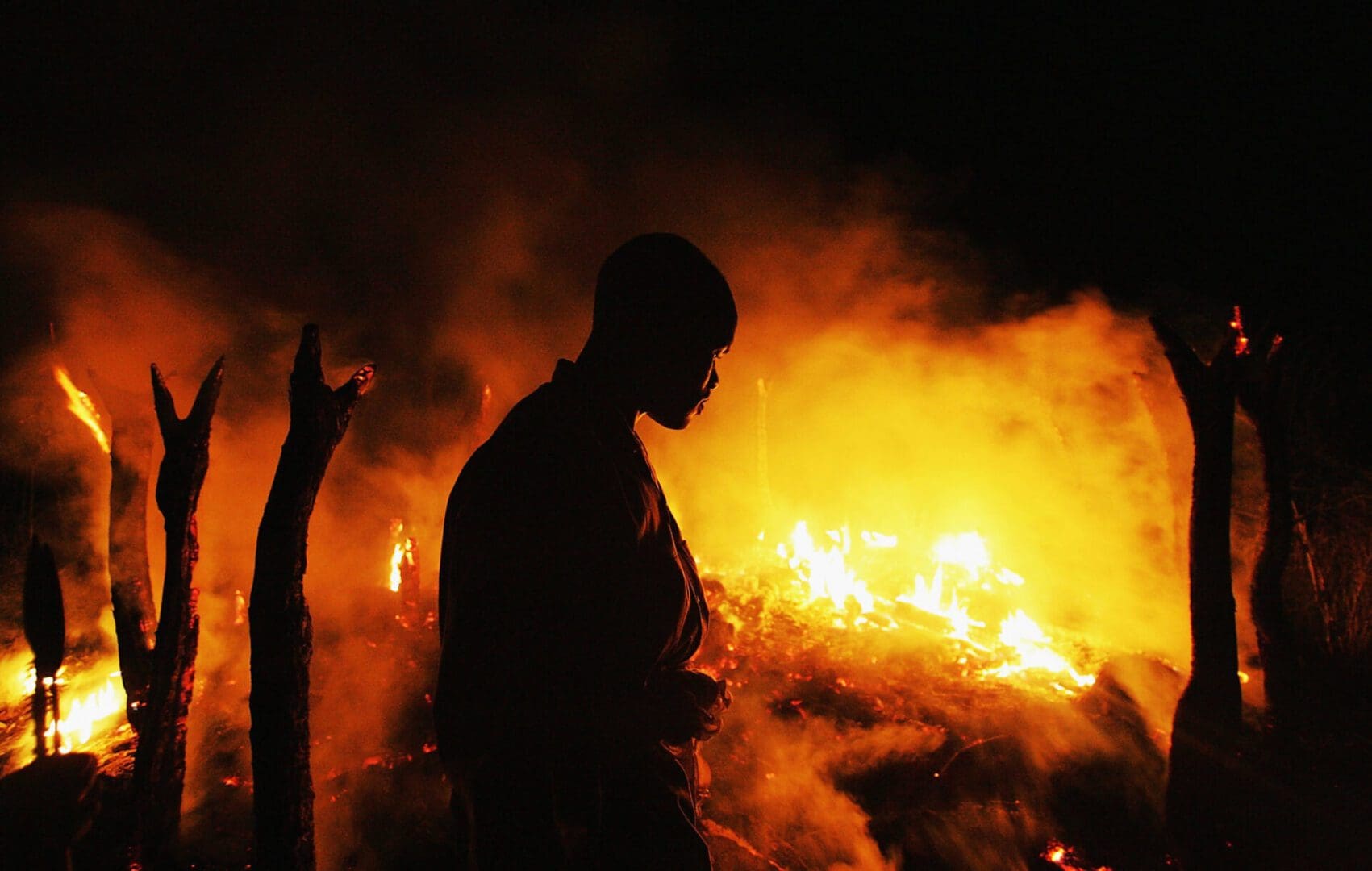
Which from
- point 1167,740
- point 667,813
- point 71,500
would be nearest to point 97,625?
point 71,500

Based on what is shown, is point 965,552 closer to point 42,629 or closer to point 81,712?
point 42,629

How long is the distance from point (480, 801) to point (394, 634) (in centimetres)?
930

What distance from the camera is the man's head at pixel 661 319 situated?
1.74 meters

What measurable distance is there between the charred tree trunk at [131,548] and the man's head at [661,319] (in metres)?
7.46

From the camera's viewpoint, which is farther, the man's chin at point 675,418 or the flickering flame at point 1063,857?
the flickering flame at point 1063,857

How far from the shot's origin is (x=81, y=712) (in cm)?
777

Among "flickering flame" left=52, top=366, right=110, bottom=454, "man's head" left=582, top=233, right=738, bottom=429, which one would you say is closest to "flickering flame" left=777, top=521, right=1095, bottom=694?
"man's head" left=582, top=233, right=738, bottom=429

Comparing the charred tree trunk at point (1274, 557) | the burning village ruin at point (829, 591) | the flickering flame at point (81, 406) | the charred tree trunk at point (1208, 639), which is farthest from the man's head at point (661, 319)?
the flickering flame at point (81, 406)

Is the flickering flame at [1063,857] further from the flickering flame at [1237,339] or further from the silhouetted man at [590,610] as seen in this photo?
the silhouetted man at [590,610]

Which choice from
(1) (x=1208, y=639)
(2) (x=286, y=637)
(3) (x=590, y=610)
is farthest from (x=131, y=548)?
(1) (x=1208, y=639)

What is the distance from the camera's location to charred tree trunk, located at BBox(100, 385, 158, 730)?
640cm

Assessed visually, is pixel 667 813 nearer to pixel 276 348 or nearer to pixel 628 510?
pixel 628 510

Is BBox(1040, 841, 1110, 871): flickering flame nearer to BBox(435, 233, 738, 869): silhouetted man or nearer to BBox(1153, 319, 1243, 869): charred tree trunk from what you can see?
BBox(1153, 319, 1243, 869): charred tree trunk

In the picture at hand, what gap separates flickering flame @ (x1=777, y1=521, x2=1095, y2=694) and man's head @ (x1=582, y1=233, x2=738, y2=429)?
303 inches
